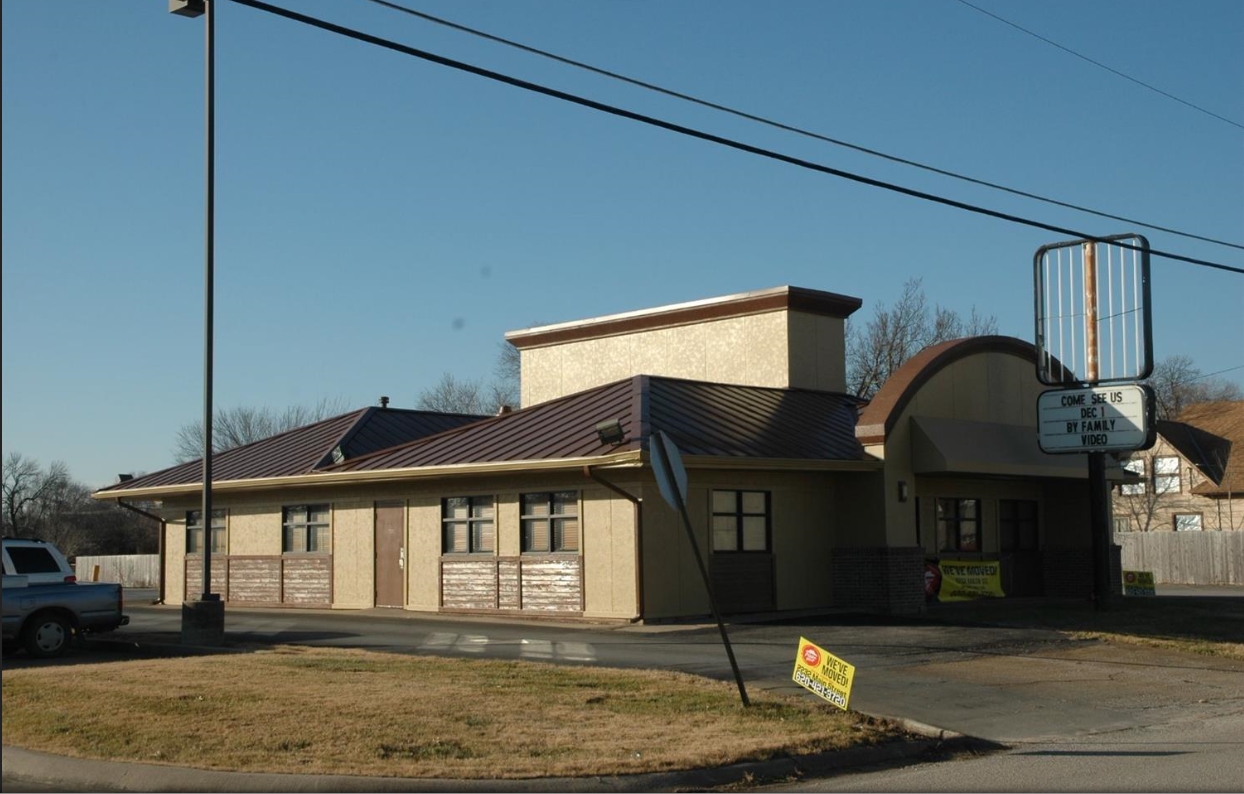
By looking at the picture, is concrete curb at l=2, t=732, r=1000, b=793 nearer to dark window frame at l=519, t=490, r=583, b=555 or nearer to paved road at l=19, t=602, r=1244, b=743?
paved road at l=19, t=602, r=1244, b=743

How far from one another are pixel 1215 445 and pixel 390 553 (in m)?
44.7

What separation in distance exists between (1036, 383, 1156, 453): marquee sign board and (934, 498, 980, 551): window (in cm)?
382

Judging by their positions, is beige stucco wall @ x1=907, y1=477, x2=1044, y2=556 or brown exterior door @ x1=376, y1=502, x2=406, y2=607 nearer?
brown exterior door @ x1=376, y1=502, x2=406, y2=607

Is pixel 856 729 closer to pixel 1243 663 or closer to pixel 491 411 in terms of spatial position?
pixel 1243 663

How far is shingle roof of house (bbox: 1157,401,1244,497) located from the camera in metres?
54.8

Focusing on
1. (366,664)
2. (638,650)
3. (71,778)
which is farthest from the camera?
(638,650)

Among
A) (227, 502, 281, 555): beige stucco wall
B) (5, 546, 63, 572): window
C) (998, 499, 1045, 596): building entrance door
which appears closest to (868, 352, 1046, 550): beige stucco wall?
(998, 499, 1045, 596): building entrance door

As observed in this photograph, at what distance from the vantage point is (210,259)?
1780cm

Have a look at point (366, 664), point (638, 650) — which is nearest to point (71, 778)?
point (366, 664)

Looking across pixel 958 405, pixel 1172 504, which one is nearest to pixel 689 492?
pixel 958 405

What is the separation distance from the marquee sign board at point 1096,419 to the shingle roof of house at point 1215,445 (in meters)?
34.0

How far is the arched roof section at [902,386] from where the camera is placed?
24375 millimetres

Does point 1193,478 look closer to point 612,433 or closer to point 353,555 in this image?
point 353,555

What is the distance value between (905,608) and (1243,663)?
7.48 metres
